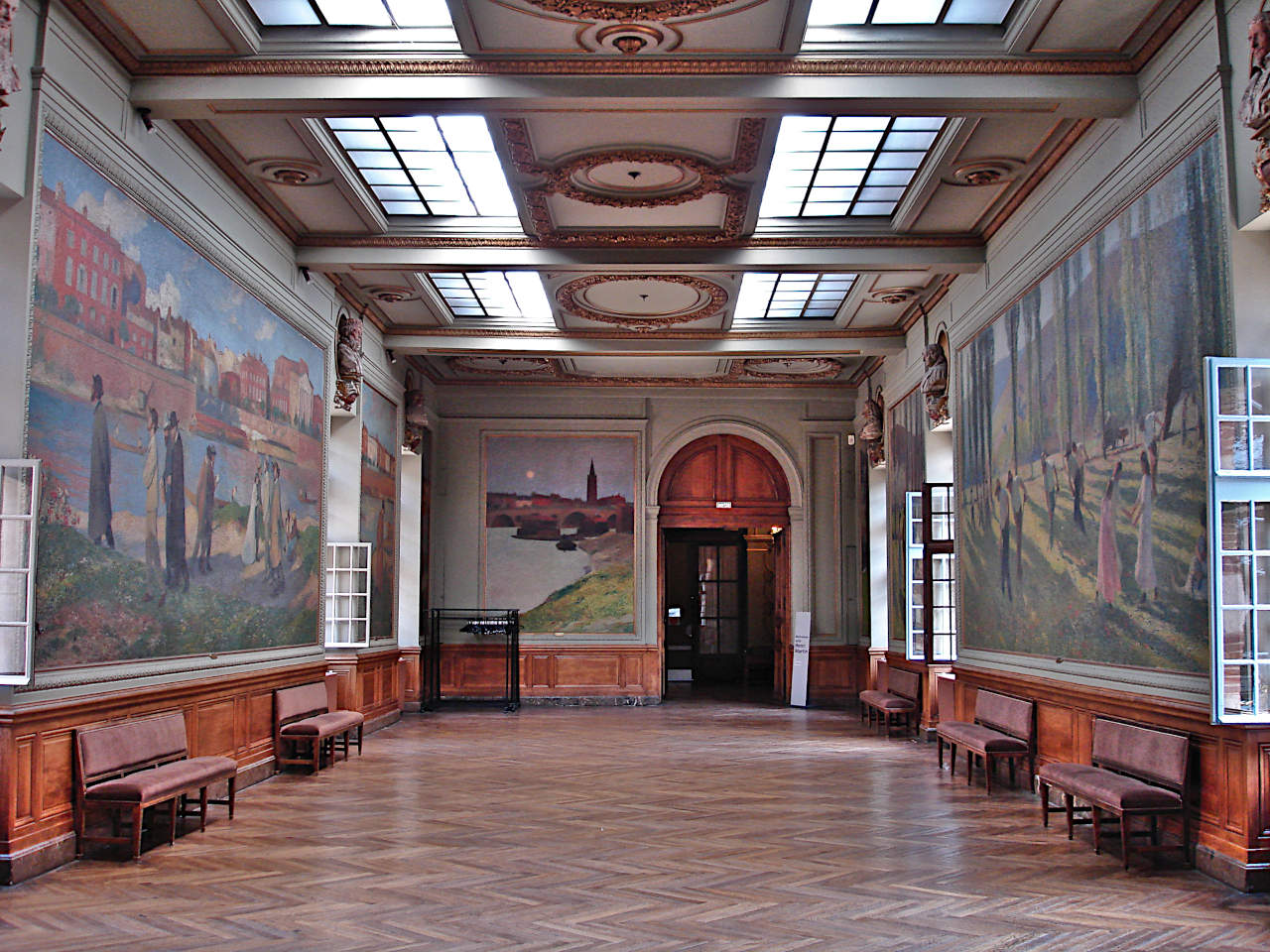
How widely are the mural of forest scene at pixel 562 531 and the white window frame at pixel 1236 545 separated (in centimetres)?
1452

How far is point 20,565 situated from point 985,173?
8.84 meters

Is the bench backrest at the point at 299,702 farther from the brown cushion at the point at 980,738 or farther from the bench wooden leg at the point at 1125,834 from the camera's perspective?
Answer: the bench wooden leg at the point at 1125,834

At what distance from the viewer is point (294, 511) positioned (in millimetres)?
12836

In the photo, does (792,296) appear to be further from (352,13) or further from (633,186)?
(352,13)

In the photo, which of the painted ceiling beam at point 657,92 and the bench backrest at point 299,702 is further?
the bench backrest at point 299,702

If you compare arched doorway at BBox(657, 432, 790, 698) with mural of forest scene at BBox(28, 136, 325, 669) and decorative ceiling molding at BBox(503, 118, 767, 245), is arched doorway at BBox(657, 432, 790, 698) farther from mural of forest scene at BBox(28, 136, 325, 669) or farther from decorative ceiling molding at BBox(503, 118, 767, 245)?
mural of forest scene at BBox(28, 136, 325, 669)

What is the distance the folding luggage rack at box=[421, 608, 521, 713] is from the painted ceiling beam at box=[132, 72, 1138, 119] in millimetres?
12790

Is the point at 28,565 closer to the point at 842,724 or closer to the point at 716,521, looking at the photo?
the point at 842,724

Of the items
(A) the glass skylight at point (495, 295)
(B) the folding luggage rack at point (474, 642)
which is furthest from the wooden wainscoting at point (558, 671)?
(A) the glass skylight at point (495, 295)

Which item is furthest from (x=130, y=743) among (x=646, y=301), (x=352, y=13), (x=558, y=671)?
(x=558, y=671)

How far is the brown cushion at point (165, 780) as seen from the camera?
26.2 feet

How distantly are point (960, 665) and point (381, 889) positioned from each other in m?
8.26

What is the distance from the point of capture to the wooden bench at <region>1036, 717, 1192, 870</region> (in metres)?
7.63

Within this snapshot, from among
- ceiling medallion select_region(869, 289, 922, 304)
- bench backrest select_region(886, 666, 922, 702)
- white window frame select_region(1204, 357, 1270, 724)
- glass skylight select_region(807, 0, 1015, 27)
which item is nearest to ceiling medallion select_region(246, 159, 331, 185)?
glass skylight select_region(807, 0, 1015, 27)
